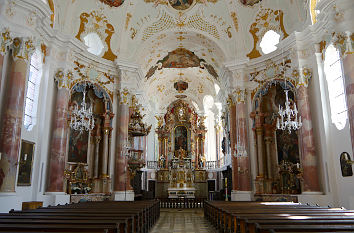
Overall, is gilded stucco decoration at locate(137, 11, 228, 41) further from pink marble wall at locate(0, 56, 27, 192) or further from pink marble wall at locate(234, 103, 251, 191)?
pink marble wall at locate(0, 56, 27, 192)

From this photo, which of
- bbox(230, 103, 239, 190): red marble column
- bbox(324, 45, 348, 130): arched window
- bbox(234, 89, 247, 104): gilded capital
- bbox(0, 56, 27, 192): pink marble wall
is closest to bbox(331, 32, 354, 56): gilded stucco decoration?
bbox(324, 45, 348, 130): arched window

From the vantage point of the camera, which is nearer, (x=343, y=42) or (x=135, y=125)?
(x=343, y=42)

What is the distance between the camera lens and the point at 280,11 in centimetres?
1498

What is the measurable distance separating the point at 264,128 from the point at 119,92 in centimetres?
762

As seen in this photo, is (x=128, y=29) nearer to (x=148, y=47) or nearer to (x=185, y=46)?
(x=148, y=47)

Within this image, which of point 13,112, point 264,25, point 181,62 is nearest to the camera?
point 13,112

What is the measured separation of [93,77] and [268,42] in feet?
30.0

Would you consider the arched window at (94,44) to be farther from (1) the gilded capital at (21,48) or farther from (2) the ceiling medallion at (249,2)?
(2) the ceiling medallion at (249,2)

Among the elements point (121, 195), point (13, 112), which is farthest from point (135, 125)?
point (13, 112)

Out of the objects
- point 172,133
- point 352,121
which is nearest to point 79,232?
point 352,121

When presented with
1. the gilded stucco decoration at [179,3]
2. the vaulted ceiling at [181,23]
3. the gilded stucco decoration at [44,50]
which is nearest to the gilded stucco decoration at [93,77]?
the vaulted ceiling at [181,23]

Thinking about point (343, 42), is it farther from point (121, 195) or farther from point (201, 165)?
point (201, 165)

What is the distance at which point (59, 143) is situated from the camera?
12.7 metres

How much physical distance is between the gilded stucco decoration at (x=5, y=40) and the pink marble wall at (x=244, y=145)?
34.1 feet
